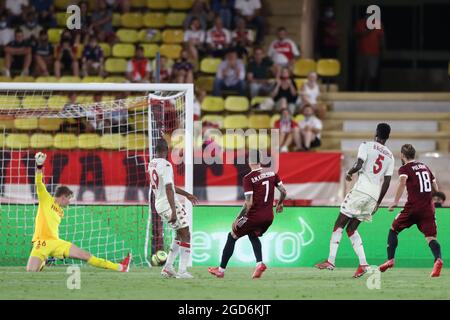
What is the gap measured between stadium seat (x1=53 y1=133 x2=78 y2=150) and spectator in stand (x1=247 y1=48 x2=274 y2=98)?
3772 mm

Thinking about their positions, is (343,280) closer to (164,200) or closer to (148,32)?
(164,200)

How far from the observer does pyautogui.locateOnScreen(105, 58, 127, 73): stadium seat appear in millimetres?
25766

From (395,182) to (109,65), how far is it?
6855 mm

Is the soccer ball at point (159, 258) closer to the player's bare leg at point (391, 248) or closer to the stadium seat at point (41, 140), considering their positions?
the player's bare leg at point (391, 248)

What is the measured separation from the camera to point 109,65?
25797 mm

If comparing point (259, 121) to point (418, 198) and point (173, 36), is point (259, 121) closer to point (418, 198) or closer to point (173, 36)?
point (173, 36)

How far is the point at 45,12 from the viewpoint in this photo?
1048 inches

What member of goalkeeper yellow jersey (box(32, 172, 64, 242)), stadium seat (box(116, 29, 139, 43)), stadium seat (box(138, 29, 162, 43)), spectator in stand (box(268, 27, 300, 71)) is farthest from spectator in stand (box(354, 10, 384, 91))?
goalkeeper yellow jersey (box(32, 172, 64, 242))

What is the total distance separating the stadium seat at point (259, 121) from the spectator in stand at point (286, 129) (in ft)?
1.50

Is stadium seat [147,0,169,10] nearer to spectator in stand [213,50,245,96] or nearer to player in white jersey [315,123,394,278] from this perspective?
spectator in stand [213,50,245,96]

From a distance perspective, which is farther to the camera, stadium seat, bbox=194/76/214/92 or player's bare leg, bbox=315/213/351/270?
stadium seat, bbox=194/76/214/92

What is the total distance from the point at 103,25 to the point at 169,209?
11.7m

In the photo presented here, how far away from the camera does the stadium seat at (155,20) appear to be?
26578mm

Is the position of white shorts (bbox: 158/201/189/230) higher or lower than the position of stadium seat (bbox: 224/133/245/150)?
lower
